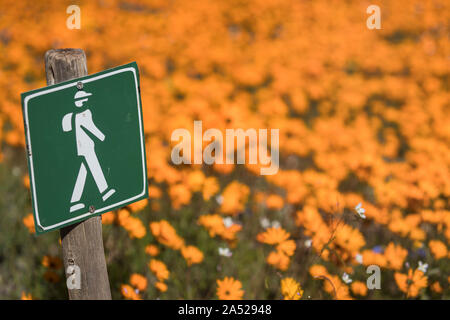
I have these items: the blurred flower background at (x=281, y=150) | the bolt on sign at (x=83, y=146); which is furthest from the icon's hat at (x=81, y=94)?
the blurred flower background at (x=281, y=150)

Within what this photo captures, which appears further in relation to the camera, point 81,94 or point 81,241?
point 81,241

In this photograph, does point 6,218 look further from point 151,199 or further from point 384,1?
point 384,1

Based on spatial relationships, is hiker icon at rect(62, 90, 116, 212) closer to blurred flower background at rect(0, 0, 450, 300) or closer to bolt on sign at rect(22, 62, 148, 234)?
bolt on sign at rect(22, 62, 148, 234)

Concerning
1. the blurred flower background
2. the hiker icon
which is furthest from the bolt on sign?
the blurred flower background

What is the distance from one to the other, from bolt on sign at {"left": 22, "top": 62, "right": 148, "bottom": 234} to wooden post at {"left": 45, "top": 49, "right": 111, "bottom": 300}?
79mm

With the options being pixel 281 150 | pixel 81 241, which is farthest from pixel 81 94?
pixel 281 150

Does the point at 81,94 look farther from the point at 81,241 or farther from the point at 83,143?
the point at 81,241

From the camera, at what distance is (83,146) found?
1.24m

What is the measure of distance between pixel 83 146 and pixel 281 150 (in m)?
2.62

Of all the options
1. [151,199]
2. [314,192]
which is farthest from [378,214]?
[151,199]

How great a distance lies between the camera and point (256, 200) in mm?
2992

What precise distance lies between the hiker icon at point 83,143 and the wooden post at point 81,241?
4.1 inches

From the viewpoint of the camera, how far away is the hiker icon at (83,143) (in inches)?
48.0

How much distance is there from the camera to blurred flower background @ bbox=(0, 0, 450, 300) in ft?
7.22
